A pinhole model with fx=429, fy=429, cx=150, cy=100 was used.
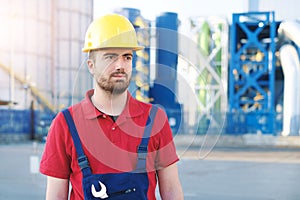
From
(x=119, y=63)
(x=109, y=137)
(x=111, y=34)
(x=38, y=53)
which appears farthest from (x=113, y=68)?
(x=38, y=53)

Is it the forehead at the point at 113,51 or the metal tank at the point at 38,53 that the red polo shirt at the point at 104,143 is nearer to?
the forehead at the point at 113,51

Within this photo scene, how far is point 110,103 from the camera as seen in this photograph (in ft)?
5.47

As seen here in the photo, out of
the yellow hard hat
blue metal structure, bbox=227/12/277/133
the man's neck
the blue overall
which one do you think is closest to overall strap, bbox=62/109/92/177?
the blue overall

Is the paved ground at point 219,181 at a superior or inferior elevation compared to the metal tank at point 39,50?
inferior

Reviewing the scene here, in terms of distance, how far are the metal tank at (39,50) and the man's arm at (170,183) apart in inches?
855

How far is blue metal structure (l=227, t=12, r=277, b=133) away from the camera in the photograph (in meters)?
18.4

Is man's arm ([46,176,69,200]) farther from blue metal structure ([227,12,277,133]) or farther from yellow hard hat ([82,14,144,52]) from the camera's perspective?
blue metal structure ([227,12,277,133])

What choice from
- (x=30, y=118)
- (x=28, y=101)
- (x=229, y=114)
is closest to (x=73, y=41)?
(x=28, y=101)

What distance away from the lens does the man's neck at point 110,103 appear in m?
1.66

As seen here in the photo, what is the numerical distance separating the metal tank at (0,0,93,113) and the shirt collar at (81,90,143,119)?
71.3 ft

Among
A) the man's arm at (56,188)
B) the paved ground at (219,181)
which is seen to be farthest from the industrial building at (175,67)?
the paved ground at (219,181)

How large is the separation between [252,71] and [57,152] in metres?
19.5

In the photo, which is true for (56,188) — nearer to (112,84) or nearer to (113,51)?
(112,84)

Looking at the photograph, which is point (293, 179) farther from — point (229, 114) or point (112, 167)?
point (229, 114)
